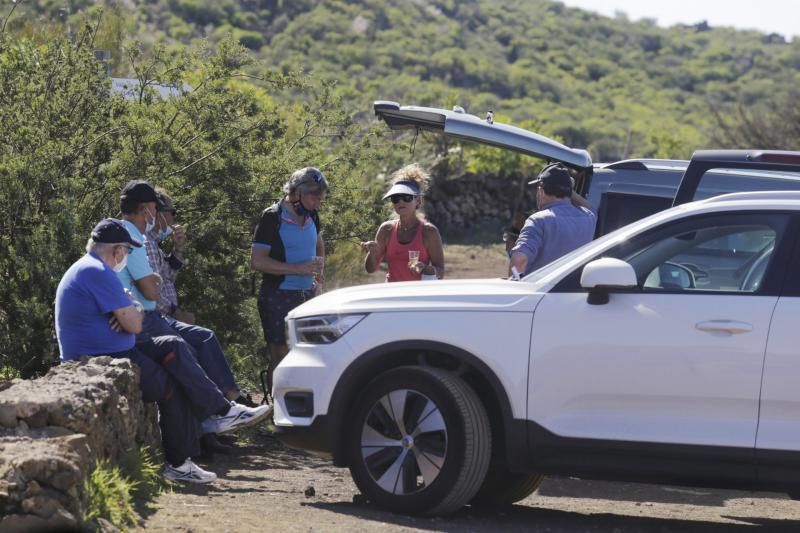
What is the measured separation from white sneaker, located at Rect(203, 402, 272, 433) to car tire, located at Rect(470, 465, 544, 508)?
1.41 meters

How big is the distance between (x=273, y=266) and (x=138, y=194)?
137cm

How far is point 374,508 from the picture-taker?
729cm

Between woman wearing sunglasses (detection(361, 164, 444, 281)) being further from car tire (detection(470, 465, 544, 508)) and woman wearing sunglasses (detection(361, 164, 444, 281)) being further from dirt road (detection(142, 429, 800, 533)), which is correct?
car tire (detection(470, 465, 544, 508))

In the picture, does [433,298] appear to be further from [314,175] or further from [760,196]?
[314,175]

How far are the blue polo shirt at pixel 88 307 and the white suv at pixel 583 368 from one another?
0.95 metres

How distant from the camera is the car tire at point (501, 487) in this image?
7.73 metres

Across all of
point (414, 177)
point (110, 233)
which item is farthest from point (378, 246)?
point (110, 233)

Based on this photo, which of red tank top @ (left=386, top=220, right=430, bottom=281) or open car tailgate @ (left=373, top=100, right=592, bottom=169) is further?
open car tailgate @ (left=373, top=100, right=592, bottom=169)

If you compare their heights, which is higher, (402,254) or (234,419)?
(402,254)

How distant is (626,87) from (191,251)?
8583 cm

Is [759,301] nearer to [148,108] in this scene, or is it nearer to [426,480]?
[426,480]

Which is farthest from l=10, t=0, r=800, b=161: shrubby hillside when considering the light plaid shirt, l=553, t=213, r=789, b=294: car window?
l=553, t=213, r=789, b=294: car window

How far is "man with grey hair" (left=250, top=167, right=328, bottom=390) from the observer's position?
9.35m

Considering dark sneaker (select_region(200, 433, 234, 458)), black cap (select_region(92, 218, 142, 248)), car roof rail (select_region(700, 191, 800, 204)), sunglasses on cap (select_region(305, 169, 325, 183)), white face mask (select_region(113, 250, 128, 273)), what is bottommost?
dark sneaker (select_region(200, 433, 234, 458))
